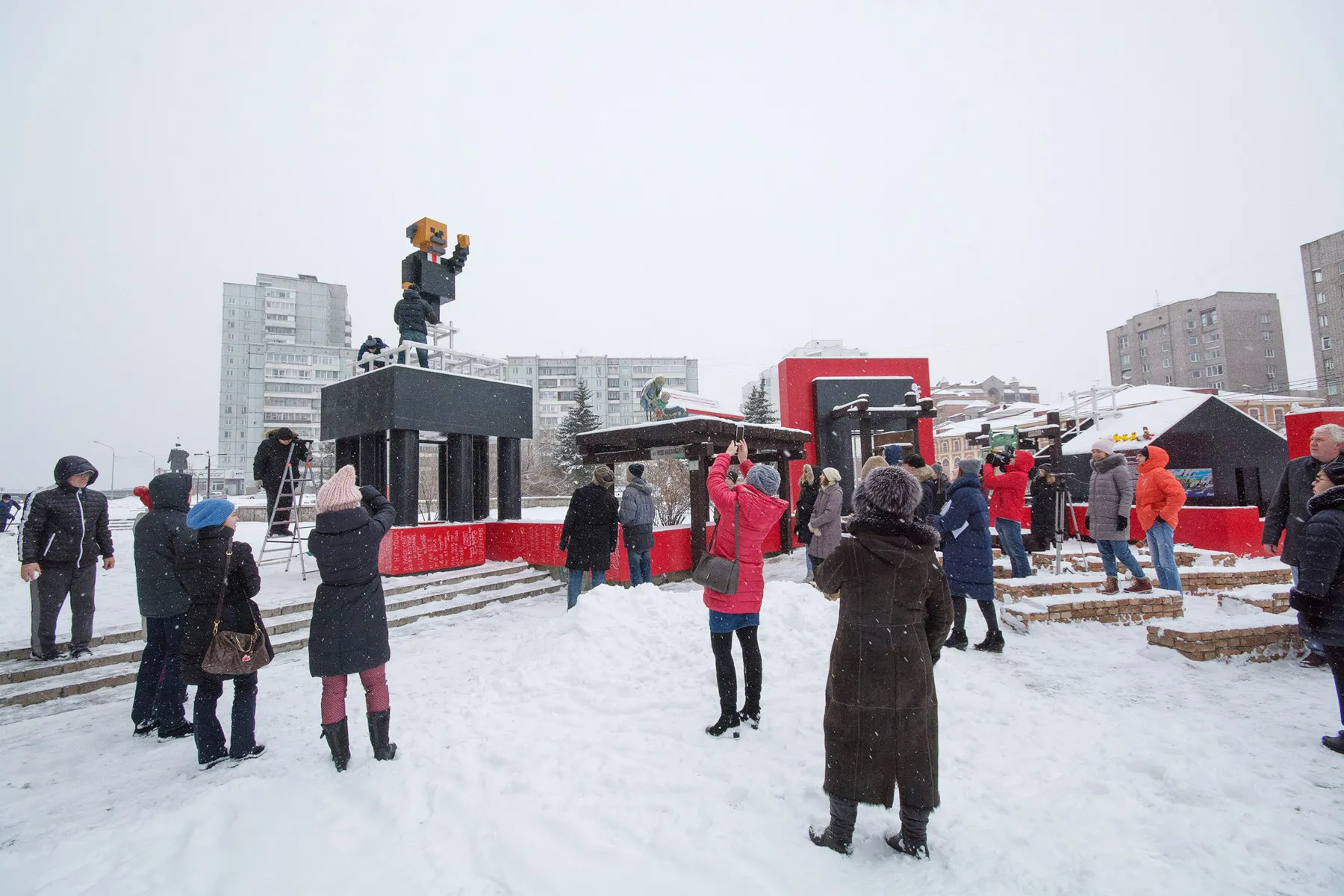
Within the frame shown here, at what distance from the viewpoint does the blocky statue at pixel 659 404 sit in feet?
38.1

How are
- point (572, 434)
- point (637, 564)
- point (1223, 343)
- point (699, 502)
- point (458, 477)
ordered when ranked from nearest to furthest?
1. point (637, 564)
2. point (699, 502)
3. point (458, 477)
4. point (572, 434)
5. point (1223, 343)

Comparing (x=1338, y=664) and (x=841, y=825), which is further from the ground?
(x=1338, y=664)

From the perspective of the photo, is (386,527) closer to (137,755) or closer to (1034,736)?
(137,755)

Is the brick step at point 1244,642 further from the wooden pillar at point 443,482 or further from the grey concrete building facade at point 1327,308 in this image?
the grey concrete building facade at point 1327,308

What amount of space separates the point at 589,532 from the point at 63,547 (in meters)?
4.81

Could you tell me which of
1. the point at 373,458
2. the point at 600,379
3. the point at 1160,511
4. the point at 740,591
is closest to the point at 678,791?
the point at 740,591

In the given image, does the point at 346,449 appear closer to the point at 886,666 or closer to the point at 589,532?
the point at 589,532

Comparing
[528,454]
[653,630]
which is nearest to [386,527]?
[653,630]

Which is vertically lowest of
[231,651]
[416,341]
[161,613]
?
[231,651]

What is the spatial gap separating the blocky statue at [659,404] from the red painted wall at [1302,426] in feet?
32.4

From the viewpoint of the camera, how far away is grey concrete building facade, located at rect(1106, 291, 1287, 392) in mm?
62438

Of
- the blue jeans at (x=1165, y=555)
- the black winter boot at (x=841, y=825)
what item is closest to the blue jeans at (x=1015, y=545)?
the blue jeans at (x=1165, y=555)

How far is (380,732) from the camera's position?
12.2 feet

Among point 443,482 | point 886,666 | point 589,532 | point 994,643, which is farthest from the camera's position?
point 443,482
